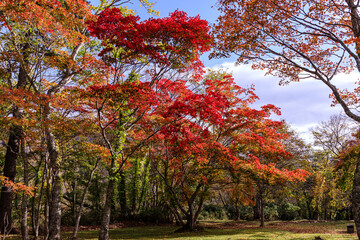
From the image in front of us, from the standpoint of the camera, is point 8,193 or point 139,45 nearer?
point 139,45

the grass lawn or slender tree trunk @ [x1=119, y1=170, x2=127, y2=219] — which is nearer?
the grass lawn

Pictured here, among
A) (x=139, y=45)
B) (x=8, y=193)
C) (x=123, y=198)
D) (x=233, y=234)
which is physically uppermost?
(x=139, y=45)

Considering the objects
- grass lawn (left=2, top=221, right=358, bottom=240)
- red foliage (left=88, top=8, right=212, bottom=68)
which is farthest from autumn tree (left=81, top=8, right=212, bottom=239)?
grass lawn (left=2, top=221, right=358, bottom=240)

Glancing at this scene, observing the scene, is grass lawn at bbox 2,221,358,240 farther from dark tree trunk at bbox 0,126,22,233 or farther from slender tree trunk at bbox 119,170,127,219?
slender tree trunk at bbox 119,170,127,219

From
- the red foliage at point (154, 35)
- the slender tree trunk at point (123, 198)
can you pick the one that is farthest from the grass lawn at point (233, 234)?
the red foliage at point (154, 35)

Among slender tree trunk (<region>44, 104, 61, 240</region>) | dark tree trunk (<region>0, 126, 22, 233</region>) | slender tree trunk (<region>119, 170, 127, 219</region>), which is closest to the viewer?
slender tree trunk (<region>44, 104, 61, 240</region>)

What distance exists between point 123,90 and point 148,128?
4082mm

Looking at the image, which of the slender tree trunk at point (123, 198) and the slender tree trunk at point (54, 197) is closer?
the slender tree trunk at point (54, 197)

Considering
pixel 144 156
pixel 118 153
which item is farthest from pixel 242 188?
pixel 118 153

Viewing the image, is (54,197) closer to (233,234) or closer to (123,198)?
(233,234)

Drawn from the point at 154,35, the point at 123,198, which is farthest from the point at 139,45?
the point at 123,198

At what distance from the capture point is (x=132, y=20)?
776cm

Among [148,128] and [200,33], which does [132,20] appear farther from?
[148,128]

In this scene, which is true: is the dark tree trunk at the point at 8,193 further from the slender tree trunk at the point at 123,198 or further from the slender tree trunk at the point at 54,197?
the slender tree trunk at the point at 123,198
